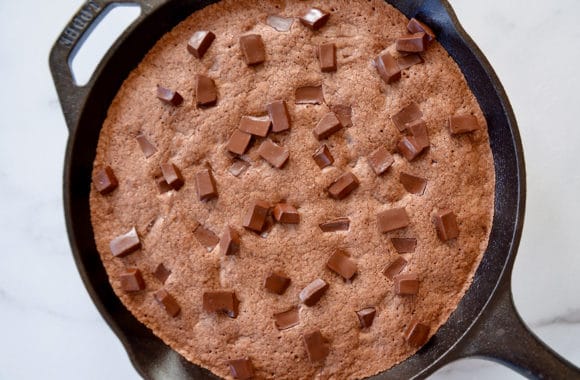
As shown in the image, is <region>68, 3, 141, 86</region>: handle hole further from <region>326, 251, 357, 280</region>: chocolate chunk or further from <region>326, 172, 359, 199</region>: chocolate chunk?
<region>326, 251, 357, 280</region>: chocolate chunk

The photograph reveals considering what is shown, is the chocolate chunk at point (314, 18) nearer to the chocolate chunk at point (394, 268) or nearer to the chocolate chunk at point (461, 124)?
the chocolate chunk at point (461, 124)

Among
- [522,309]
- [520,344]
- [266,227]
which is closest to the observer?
[520,344]

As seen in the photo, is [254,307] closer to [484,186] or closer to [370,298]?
[370,298]

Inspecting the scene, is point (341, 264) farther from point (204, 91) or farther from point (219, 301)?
point (204, 91)

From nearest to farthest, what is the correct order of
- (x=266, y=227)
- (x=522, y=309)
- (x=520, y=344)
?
(x=520, y=344) → (x=266, y=227) → (x=522, y=309)

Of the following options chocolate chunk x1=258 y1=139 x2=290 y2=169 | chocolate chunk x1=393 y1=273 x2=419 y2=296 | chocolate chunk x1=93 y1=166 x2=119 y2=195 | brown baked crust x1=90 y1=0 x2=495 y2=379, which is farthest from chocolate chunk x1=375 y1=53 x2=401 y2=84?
chocolate chunk x1=93 y1=166 x2=119 y2=195

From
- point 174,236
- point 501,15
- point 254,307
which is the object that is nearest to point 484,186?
point 501,15

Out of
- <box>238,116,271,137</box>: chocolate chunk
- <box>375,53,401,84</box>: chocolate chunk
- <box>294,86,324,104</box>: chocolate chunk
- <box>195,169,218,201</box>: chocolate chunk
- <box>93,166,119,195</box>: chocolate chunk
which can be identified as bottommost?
<box>93,166,119,195</box>: chocolate chunk
